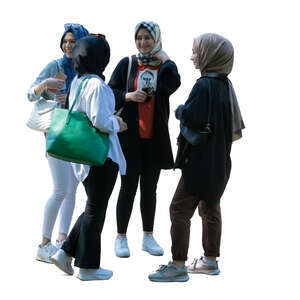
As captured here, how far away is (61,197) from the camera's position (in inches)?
266

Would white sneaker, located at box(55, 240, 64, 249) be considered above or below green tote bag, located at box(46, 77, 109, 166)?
below

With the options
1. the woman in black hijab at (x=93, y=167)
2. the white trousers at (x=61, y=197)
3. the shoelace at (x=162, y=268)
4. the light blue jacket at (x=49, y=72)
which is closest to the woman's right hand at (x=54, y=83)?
the light blue jacket at (x=49, y=72)

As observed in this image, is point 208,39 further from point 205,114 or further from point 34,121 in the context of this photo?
point 34,121

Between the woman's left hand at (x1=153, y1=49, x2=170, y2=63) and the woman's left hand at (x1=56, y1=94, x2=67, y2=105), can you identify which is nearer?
the woman's left hand at (x1=56, y1=94, x2=67, y2=105)

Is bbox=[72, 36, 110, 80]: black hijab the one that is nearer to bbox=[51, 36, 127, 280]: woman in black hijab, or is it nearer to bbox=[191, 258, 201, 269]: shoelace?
bbox=[51, 36, 127, 280]: woman in black hijab

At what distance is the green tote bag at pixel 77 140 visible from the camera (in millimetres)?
5746

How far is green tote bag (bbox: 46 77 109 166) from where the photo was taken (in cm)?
575

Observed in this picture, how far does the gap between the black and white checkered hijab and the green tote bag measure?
135 cm

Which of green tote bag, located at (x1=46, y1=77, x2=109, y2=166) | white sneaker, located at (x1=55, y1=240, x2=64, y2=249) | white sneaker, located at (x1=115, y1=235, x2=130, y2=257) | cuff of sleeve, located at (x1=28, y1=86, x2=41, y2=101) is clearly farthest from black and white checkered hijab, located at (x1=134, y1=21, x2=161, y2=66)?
white sneaker, located at (x1=55, y1=240, x2=64, y2=249)

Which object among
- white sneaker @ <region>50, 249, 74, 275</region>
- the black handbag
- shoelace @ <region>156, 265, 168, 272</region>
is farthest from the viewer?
shoelace @ <region>156, 265, 168, 272</region>

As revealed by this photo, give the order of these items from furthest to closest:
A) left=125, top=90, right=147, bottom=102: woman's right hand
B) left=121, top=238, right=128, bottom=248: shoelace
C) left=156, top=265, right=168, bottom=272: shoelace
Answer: left=121, top=238, right=128, bottom=248: shoelace → left=125, top=90, right=147, bottom=102: woman's right hand → left=156, top=265, right=168, bottom=272: shoelace

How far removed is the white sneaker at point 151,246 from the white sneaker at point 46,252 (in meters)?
1.04

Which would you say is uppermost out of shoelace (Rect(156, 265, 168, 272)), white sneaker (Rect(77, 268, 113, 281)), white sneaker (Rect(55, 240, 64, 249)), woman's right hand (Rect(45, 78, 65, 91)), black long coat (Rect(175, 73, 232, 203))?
woman's right hand (Rect(45, 78, 65, 91))

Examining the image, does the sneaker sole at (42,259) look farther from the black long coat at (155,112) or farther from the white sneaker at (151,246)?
the black long coat at (155,112)
